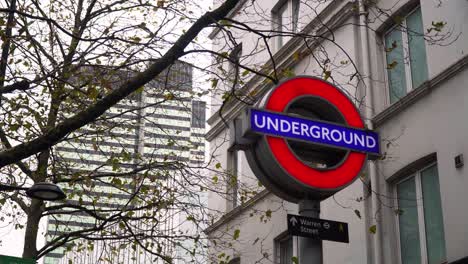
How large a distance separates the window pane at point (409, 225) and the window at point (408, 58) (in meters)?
2.02

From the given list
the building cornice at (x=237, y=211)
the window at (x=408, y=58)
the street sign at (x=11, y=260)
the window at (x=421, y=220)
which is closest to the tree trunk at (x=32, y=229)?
the street sign at (x=11, y=260)

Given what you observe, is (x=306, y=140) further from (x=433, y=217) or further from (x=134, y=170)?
(x=134, y=170)

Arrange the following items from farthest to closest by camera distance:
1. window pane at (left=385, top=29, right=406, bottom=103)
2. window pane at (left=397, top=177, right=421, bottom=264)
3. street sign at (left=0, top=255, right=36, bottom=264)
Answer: window pane at (left=385, top=29, right=406, bottom=103)
window pane at (left=397, top=177, right=421, bottom=264)
street sign at (left=0, top=255, right=36, bottom=264)

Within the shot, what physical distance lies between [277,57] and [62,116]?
656 centimetres

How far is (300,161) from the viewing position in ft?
22.9

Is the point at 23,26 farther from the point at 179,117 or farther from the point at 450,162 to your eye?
the point at 450,162

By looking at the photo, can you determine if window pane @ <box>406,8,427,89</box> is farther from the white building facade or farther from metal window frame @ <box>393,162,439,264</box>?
metal window frame @ <box>393,162,439,264</box>

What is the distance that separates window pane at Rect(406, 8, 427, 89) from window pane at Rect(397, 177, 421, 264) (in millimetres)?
2082

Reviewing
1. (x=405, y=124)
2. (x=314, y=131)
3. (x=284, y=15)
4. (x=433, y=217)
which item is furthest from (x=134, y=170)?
(x=314, y=131)

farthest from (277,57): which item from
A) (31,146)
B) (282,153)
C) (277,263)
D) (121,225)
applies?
(282,153)

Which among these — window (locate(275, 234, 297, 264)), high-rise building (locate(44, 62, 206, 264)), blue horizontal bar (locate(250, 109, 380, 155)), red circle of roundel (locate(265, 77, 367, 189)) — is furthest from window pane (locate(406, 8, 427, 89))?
blue horizontal bar (locate(250, 109, 380, 155))

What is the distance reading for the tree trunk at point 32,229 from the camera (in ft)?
50.7

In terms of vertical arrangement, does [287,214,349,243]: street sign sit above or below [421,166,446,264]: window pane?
below

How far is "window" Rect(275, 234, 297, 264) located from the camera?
59.8 feet
